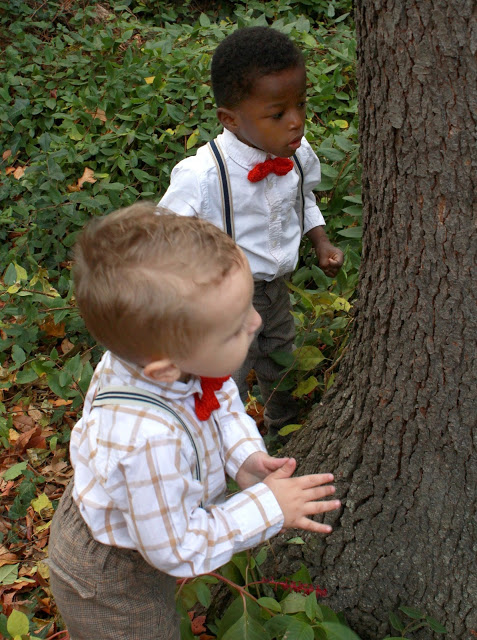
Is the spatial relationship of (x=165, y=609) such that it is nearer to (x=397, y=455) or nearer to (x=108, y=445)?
(x=108, y=445)

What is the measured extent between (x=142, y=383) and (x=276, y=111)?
4.18 ft

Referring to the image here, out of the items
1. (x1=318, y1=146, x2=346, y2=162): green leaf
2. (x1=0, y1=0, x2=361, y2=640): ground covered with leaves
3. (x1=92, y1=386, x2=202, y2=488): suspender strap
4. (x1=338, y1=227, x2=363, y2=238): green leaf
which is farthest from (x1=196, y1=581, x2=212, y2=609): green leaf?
(x1=318, y1=146, x2=346, y2=162): green leaf

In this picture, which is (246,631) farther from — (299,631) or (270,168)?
(270,168)

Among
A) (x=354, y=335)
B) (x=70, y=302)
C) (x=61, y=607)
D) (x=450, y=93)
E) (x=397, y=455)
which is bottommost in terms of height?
(x=70, y=302)

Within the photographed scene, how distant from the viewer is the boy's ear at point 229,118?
236 centimetres

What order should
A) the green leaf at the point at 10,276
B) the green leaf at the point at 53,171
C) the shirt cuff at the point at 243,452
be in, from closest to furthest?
the shirt cuff at the point at 243,452 < the green leaf at the point at 10,276 < the green leaf at the point at 53,171

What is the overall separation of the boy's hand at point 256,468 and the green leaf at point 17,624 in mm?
789

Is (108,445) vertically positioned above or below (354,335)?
above

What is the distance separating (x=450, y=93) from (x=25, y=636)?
1780 mm

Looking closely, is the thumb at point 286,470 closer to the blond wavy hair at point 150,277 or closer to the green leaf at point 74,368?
the blond wavy hair at point 150,277

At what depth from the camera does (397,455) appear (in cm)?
181

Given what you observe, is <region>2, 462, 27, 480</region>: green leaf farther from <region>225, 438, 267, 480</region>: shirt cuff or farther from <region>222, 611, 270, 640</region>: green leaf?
<region>225, 438, 267, 480</region>: shirt cuff

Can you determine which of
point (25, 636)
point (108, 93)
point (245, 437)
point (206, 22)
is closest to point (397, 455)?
point (245, 437)

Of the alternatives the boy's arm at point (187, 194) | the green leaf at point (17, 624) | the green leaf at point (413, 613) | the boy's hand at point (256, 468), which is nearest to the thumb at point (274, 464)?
the boy's hand at point (256, 468)
